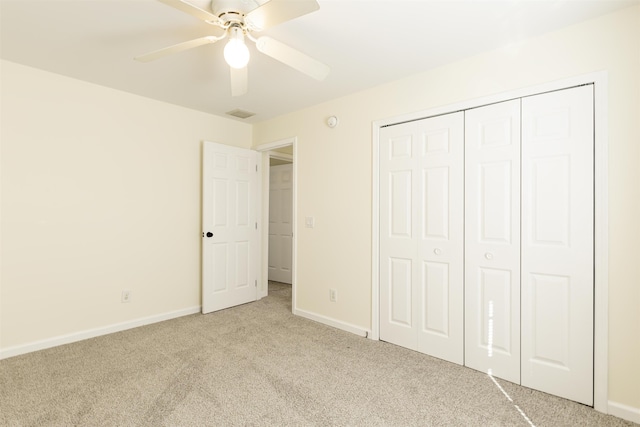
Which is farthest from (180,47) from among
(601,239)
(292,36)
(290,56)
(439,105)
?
(601,239)

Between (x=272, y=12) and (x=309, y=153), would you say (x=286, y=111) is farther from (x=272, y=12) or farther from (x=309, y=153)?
(x=272, y=12)

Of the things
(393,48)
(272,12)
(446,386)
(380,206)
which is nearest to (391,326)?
(446,386)

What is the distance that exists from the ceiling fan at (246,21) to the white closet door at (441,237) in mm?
1187

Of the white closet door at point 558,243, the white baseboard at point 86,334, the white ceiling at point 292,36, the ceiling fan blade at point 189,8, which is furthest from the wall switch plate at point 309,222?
the ceiling fan blade at point 189,8

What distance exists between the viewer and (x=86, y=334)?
305 centimetres

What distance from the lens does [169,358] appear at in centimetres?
265

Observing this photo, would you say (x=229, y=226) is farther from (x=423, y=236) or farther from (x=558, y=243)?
(x=558, y=243)

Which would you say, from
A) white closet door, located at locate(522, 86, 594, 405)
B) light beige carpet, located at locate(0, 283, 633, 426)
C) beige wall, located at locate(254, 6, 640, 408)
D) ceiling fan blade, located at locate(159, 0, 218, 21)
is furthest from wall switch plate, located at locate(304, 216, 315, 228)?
ceiling fan blade, located at locate(159, 0, 218, 21)

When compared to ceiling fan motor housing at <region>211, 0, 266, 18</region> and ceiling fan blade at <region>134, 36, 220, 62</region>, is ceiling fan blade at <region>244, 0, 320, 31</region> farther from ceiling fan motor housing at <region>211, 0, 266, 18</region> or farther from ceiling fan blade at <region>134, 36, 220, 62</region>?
ceiling fan blade at <region>134, 36, 220, 62</region>

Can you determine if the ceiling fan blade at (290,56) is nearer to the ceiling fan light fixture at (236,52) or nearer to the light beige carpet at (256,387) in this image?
the ceiling fan light fixture at (236,52)

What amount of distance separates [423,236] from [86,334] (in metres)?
3.20

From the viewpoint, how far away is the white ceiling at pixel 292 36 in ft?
6.30

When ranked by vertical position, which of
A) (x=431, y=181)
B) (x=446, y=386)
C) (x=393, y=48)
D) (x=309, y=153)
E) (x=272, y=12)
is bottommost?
(x=446, y=386)

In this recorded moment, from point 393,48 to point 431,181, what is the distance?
3.50 ft
